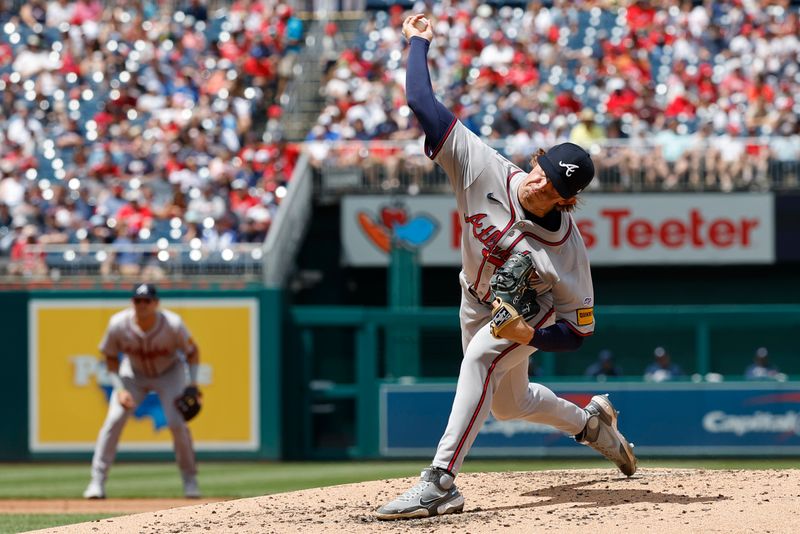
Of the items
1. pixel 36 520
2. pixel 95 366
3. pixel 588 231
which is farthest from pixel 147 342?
pixel 588 231

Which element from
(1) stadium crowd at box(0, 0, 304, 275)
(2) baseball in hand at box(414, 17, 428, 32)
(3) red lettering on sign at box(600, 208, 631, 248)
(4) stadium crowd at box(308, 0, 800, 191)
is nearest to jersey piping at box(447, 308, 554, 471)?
(2) baseball in hand at box(414, 17, 428, 32)

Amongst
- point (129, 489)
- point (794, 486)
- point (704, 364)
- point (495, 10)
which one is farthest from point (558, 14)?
point (794, 486)

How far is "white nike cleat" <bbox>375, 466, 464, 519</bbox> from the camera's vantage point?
5590 mm

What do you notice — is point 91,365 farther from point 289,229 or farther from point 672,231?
point 672,231

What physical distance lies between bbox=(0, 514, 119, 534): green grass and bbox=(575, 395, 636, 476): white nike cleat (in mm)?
3196

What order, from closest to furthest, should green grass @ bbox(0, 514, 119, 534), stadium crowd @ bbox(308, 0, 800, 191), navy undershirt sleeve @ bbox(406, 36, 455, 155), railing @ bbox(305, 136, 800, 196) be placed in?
navy undershirt sleeve @ bbox(406, 36, 455, 155) → green grass @ bbox(0, 514, 119, 534) → railing @ bbox(305, 136, 800, 196) → stadium crowd @ bbox(308, 0, 800, 191)

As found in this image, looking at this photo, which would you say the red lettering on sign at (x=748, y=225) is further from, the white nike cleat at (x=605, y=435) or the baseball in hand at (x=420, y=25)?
the baseball in hand at (x=420, y=25)

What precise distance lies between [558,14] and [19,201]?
7.93 m

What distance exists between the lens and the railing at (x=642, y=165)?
15.7 m

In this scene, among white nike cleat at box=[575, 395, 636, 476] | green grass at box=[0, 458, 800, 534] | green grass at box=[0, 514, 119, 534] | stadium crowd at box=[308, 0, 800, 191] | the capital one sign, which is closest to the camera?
white nike cleat at box=[575, 395, 636, 476]

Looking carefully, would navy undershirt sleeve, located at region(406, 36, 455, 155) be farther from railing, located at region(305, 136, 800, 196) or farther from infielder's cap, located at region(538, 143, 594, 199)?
railing, located at region(305, 136, 800, 196)

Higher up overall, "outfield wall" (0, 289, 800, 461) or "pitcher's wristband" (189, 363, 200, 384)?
"pitcher's wristband" (189, 363, 200, 384)

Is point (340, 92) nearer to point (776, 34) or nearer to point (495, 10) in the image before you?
point (495, 10)

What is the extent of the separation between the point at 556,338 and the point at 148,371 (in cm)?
499
